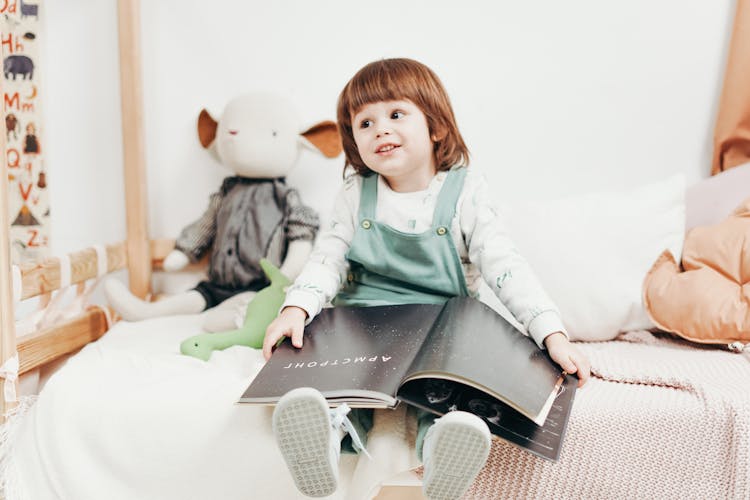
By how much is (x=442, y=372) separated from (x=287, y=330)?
25 centimetres

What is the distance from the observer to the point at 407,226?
1.01m

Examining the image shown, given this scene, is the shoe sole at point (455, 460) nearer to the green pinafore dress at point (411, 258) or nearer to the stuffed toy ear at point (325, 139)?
the green pinafore dress at point (411, 258)

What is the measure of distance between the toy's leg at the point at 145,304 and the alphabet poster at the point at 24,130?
16cm

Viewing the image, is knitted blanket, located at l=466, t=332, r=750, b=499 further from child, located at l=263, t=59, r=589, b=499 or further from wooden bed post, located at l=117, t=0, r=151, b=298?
wooden bed post, located at l=117, t=0, r=151, b=298

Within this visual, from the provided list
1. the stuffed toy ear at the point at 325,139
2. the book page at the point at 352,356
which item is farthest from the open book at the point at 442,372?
the stuffed toy ear at the point at 325,139

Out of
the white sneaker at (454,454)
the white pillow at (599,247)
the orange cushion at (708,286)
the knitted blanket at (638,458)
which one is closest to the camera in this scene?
the white sneaker at (454,454)

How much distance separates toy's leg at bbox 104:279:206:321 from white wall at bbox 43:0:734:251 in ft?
0.85

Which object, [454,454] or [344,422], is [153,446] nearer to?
[344,422]

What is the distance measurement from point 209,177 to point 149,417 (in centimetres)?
73

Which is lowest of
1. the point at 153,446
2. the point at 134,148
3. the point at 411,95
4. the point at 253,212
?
the point at 153,446

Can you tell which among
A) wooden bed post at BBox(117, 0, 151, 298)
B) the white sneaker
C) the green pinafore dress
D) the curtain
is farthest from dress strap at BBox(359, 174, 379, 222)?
the curtain

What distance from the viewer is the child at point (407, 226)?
88cm

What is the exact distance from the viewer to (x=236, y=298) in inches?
48.3

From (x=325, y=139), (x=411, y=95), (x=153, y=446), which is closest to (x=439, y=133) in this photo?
(x=411, y=95)
